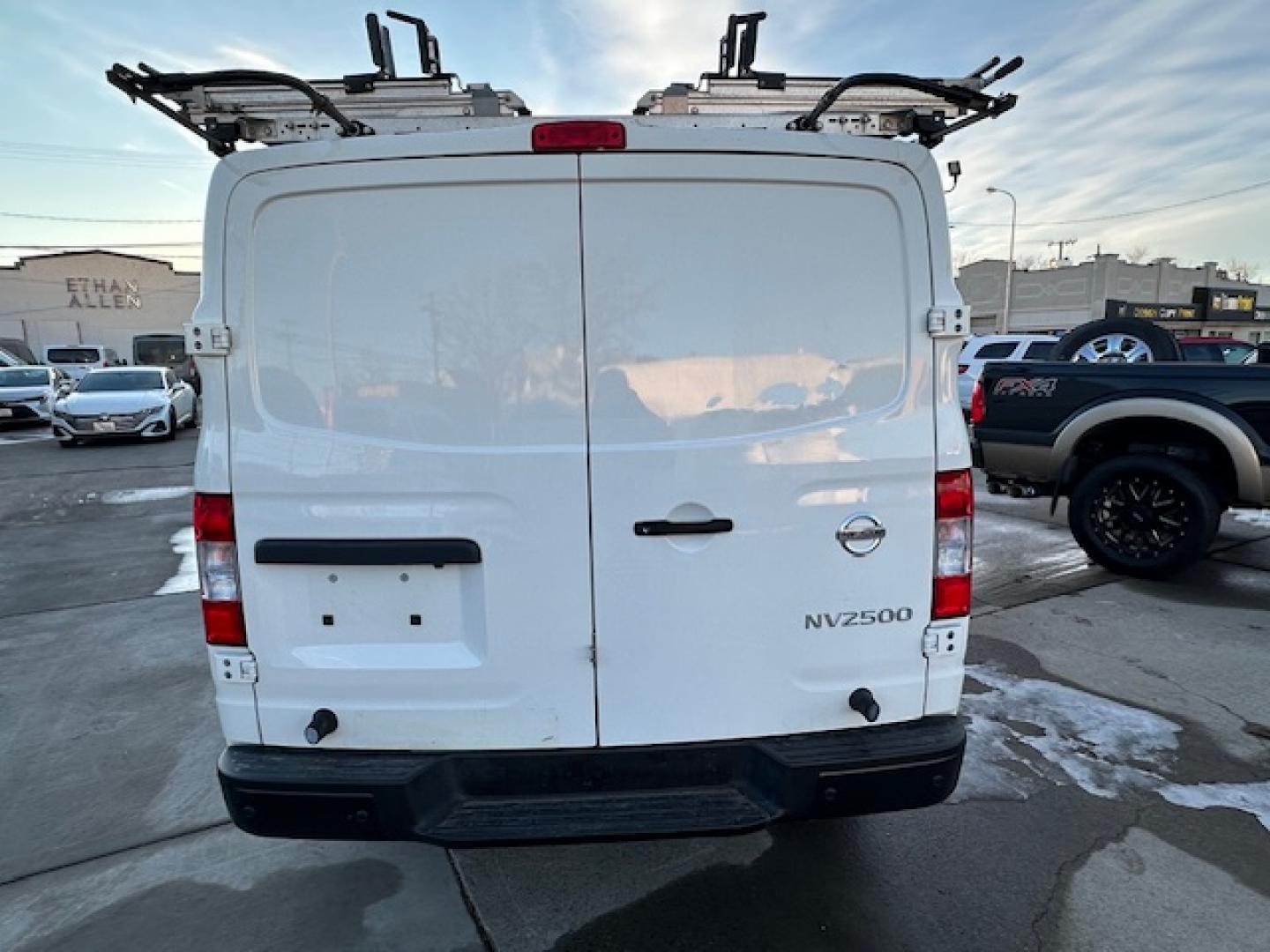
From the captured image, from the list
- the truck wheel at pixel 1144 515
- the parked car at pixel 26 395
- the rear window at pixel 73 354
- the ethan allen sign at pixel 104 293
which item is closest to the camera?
the truck wheel at pixel 1144 515

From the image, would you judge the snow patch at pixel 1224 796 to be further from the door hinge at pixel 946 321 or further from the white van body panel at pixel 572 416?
the door hinge at pixel 946 321

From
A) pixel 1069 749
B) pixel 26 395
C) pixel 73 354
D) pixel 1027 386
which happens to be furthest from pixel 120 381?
pixel 73 354

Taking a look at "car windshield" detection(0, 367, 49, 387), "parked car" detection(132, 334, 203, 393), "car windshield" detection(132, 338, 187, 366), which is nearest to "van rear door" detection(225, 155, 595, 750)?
"car windshield" detection(0, 367, 49, 387)

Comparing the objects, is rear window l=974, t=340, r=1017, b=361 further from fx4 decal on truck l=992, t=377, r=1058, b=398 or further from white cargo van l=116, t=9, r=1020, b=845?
white cargo van l=116, t=9, r=1020, b=845

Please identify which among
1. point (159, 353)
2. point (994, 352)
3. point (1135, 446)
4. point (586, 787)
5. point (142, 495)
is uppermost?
point (159, 353)

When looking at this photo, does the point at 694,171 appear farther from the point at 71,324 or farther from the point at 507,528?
the point at 71,324

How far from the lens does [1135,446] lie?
576 centimetres

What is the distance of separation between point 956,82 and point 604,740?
90.0 inches

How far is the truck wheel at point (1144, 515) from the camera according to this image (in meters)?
5.31

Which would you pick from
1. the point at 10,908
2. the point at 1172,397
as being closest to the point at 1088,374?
the point at 1172,397

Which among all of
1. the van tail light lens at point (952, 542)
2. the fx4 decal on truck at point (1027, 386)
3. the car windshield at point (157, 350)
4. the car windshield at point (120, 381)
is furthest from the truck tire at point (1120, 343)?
the car windshield at point (157, 350)

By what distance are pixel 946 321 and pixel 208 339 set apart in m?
1.98

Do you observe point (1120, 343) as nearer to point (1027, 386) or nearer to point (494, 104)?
point (1027, 386)

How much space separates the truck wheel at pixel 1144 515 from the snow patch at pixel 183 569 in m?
6.85
